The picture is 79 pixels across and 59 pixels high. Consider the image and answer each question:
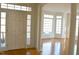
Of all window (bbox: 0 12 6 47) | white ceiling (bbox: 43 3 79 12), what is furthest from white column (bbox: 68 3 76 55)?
window (bbox: 0 12 6 47)

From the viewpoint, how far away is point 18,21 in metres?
0.83

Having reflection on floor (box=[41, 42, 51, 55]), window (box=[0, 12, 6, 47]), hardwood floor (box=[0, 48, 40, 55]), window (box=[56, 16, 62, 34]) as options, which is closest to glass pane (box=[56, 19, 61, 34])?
window (box=[56, 16, 62, 34])

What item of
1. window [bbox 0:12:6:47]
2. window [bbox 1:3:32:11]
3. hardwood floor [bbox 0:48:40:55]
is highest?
window [bbox 1:3:32:11]

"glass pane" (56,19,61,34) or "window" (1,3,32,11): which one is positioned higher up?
"window" (1,3,32,11)

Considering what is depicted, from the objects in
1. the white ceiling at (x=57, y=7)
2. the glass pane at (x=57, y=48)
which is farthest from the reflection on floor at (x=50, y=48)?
the white ceiling at (x=57, y=7)

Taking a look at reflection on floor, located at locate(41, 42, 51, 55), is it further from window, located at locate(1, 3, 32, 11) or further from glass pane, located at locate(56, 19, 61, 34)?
window, located at locate(1, 3, 32, 11)

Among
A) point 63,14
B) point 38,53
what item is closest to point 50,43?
point 38,53

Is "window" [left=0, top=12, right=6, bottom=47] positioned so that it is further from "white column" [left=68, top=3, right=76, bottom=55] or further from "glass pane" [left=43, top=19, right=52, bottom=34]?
"white column" [left=68, top=3, right=76, bottom=55]

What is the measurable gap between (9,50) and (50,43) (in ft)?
0.97

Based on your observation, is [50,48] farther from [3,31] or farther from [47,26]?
[3,31]

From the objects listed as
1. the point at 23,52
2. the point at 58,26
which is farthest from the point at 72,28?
the point at 23,52

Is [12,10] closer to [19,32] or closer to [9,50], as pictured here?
[19,32]

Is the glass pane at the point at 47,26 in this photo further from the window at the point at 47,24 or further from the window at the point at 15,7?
the window at the point at 15,7

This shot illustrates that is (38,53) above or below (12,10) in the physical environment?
below
